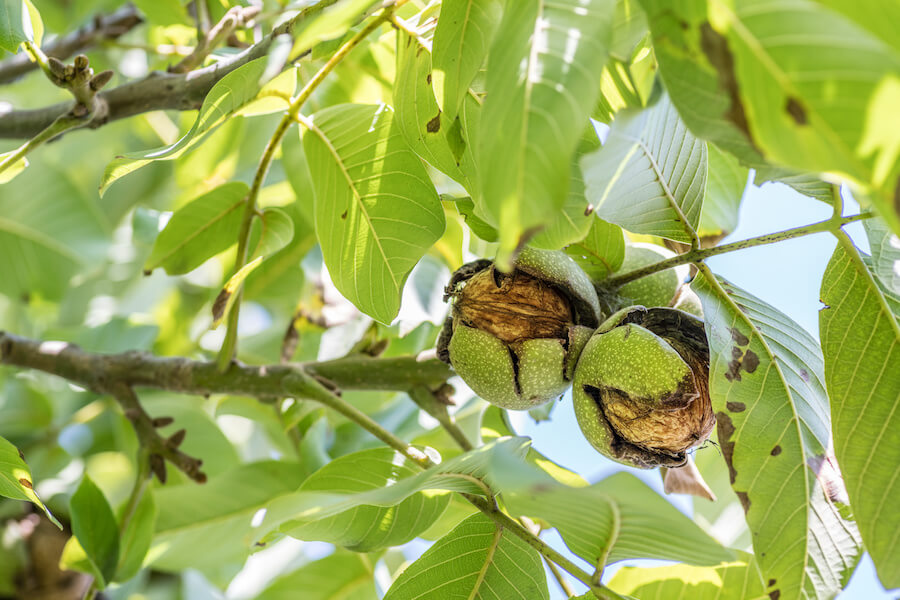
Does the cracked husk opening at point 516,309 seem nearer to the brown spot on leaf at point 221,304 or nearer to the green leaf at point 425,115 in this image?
the green leaf at point 425,115

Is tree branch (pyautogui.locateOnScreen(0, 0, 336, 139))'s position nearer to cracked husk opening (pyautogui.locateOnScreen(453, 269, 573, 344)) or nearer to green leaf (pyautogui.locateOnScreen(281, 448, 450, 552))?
cracked husk opening (pyautogui.locateOnScreen(453, 269, 573, 344))

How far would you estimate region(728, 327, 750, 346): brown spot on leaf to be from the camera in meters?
0.84

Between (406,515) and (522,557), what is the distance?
0.15 m

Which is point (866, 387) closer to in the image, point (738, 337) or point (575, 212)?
point (738, 337)

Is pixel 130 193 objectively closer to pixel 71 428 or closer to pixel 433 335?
pixel 71 428

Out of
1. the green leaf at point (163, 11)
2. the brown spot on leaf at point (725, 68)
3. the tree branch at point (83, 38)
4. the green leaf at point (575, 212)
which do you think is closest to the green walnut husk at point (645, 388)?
the green leaf at point (575, 212)

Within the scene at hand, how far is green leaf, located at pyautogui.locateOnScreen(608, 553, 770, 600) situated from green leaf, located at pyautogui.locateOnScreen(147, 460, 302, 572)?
640mm

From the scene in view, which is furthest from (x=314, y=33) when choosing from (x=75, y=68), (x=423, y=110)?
(x=75, y=68)

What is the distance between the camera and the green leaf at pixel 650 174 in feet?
2.27

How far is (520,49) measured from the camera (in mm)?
580

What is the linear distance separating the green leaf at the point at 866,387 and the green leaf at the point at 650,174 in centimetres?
18

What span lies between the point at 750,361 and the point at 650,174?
0.76ft

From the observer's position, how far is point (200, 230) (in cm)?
124

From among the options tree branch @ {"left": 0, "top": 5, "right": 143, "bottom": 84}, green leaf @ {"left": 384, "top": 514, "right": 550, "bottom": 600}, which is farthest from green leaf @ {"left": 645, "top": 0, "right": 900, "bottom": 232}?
tree branch @ {"left": 0, "top": 5, "right": 143, "bottom": 84}
